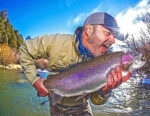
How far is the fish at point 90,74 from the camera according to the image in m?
2.30

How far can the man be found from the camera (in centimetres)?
236

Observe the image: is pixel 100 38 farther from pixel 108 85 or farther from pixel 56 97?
pixel 56 97

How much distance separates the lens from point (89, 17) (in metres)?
2.56

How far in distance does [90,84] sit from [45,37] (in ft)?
2.98

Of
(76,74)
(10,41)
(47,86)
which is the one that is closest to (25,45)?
(47,86)

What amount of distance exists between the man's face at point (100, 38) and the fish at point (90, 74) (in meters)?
0.17

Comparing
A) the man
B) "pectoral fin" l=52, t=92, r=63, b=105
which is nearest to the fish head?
the man

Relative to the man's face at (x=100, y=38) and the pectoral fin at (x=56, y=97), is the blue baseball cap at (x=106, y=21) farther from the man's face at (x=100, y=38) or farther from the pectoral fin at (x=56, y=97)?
the pectoral fin at (x=56, y=97)

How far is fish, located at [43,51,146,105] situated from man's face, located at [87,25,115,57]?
0.55 feet

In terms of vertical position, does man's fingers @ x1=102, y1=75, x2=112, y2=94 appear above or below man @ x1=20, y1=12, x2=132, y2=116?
below

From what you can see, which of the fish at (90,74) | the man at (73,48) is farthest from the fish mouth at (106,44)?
the fish at (90,74)

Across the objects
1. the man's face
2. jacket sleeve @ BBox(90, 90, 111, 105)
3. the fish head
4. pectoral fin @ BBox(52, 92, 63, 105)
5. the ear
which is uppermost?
the ear

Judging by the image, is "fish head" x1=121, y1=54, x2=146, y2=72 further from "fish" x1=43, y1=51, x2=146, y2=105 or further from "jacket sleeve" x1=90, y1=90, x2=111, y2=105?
"jacket sleeve" x1=90, y1=90, x2=111, y2=105

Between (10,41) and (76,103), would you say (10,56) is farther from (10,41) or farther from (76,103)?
(76,103)
